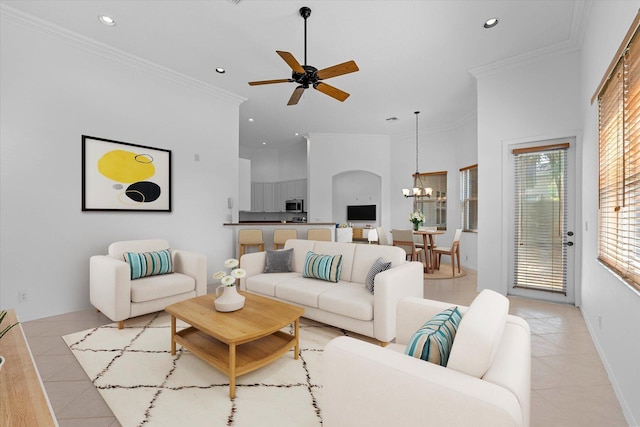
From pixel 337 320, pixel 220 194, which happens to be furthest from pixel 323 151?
pixel 337 320

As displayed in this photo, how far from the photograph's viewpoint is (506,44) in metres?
3.60

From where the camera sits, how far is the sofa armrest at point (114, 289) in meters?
2.81

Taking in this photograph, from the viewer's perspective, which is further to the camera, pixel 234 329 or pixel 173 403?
pixel 234 329

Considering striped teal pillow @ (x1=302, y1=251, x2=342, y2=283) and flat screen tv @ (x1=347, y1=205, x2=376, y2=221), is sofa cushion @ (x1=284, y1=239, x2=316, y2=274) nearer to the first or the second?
striped teal pillow @ (x1=302, y1=251, x2=342, y2=283)

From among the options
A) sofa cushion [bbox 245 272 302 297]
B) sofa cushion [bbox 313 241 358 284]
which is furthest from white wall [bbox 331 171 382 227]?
sofa cushion [bbox 245 272 302 297]

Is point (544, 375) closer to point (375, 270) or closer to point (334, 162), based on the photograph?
point (375, 270)

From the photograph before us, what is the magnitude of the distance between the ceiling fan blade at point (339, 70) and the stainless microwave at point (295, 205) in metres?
6.02

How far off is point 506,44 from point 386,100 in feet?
7.02

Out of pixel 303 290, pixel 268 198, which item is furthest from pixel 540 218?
pixel 268 198

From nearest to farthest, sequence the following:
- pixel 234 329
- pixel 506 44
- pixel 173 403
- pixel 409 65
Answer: pixel 173 403 → pixel 234 329 → pixel 506 44 → pixel 409 65

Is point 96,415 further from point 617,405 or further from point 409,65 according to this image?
point 409,65

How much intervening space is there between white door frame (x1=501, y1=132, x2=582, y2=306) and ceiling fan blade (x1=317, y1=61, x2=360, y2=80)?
8.85 feet

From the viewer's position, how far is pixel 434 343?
46.3 inches

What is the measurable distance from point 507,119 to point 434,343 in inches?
160
